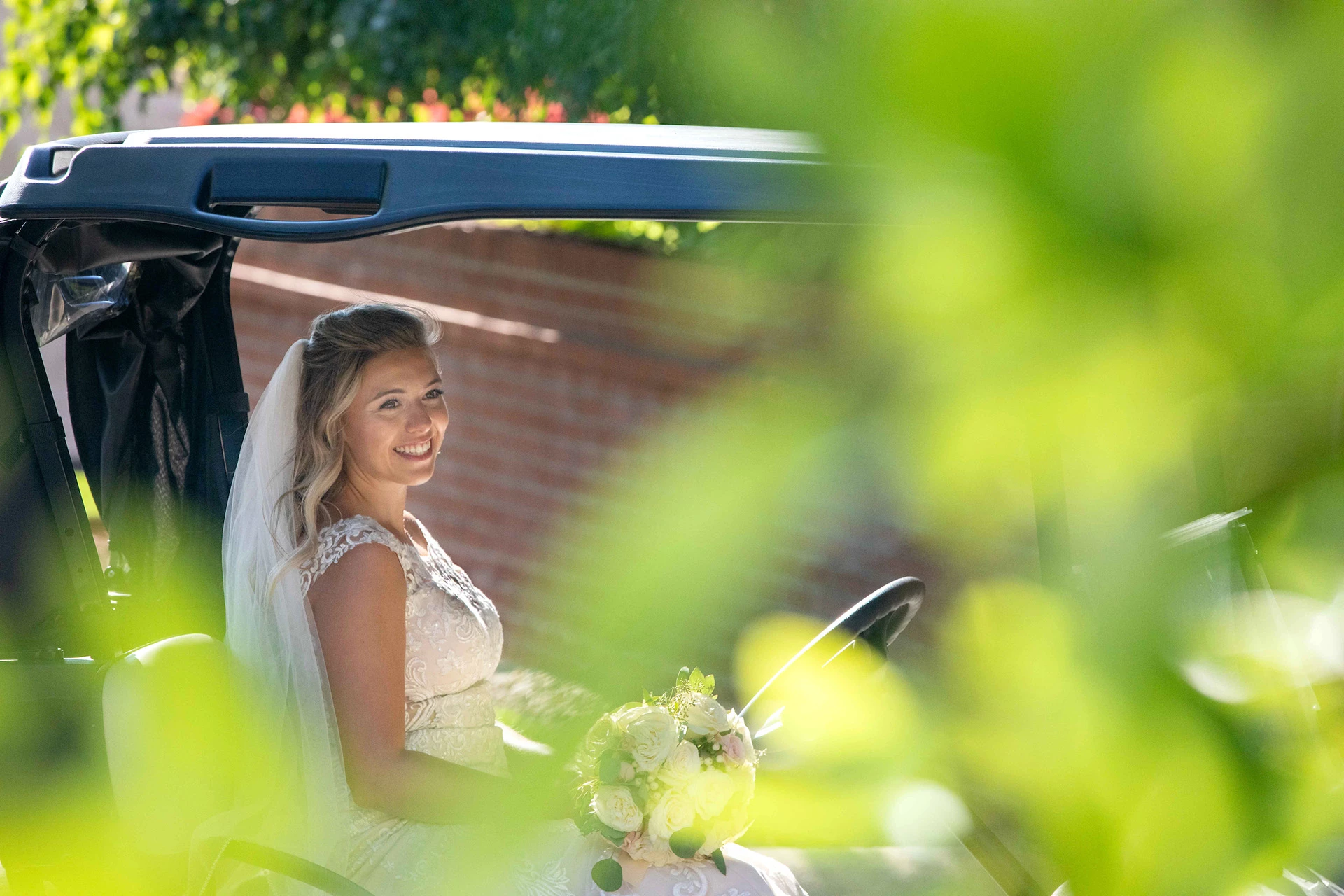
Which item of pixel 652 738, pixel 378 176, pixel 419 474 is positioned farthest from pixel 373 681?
pixel 378 176

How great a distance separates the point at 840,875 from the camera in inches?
46.0

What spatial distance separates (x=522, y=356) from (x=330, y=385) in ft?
10.2

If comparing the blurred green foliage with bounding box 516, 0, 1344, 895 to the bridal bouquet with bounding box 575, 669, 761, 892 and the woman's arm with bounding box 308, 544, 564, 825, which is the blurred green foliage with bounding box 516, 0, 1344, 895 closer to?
the bridal bouquet with bounding box 575, 669, 761, 892

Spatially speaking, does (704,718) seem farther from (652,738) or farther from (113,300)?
(113,300)

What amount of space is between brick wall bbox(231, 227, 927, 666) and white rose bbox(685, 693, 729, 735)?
9.25 ft

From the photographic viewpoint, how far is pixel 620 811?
1726 mm

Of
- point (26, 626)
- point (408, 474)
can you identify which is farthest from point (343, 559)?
point (26, 626)

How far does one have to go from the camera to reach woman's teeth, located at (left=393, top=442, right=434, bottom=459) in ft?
7.62

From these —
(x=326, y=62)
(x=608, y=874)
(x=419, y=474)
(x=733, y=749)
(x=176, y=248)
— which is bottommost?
(x=608, y=874)

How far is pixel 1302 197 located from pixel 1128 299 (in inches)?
1.6

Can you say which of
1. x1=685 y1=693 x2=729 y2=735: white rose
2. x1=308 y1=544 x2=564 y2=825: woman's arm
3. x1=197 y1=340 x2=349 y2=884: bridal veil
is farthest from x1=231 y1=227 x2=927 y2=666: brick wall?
x1=685 y1=693 x2=729 y2=735: white rose

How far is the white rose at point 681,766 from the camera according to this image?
173 centimetres

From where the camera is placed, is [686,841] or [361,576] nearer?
[686,841]

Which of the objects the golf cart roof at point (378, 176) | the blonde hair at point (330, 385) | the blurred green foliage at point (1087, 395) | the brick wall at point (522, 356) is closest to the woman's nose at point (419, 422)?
the blonde hair at point (330, 385)
